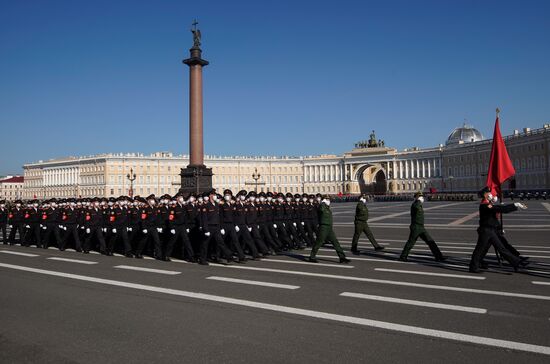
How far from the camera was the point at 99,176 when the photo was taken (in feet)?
372

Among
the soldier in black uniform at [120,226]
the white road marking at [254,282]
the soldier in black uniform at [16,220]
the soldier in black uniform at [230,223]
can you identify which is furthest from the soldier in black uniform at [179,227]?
the soldier in black uniform at [16,220]

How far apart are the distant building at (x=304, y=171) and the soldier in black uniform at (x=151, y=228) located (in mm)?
87433

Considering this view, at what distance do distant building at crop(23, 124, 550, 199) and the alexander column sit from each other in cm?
7582

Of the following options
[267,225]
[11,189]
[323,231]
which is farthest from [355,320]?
[11,189]

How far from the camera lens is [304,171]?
5330 inches

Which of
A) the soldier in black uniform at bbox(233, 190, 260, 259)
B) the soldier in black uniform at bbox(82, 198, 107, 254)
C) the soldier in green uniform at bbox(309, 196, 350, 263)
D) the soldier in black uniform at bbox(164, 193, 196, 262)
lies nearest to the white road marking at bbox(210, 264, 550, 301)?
the soldier in green uniform at bbox(309, 196, 350, 263)

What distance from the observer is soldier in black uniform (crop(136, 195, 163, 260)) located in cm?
1334

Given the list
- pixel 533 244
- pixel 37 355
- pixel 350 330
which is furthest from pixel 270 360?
pixel 533 244

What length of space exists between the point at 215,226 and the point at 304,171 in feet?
406

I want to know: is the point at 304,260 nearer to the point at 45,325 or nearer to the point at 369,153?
the point at 45,325

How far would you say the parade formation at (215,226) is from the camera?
11.9 meters

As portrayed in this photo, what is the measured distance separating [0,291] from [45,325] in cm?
301

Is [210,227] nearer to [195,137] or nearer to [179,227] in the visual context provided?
[179,227]

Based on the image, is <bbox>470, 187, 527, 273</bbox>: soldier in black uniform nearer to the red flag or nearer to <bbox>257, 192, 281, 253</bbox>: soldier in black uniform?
the red flag
